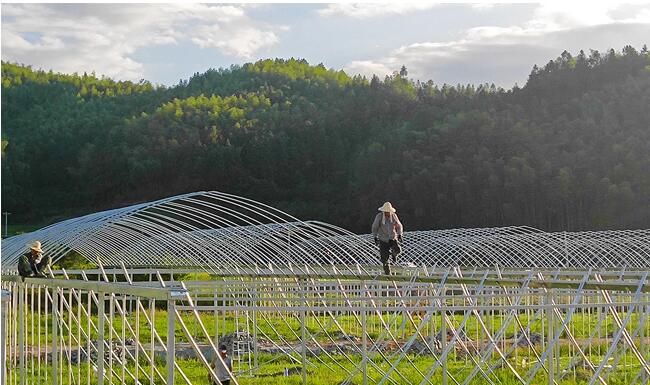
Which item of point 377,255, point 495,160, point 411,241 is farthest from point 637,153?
point 377,255

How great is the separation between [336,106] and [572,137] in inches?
743

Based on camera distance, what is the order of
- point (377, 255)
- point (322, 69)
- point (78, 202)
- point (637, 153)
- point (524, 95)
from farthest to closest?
point (322, 69) < point (78, 202) < point (524, 95) < point (637, 153) < point (377, 255)

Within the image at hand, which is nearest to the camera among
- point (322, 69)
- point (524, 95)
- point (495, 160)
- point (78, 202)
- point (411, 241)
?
point (411, 241)

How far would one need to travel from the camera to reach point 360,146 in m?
56.0

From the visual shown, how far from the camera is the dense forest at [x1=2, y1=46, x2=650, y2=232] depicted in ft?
148

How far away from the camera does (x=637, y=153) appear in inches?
1743

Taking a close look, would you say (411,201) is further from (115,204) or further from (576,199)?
(115,204)

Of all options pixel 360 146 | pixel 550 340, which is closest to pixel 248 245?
pixel 550 340

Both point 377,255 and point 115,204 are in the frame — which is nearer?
point 377,255

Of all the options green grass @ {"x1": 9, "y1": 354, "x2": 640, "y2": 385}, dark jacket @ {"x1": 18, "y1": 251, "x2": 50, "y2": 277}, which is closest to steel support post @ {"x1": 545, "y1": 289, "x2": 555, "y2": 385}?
green grass @ {"x1": 9, "y1": 354, "x2": 640, "y2": 385}

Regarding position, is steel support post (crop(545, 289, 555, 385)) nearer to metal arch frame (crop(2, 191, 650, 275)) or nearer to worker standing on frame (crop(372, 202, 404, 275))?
worker standing on frame (crop(372, 202, 404, 275))

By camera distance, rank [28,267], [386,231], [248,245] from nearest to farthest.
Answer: [28,267]
[386,231]
[248,245]

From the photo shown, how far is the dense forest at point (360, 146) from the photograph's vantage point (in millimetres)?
45188

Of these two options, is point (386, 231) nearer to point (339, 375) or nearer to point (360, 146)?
point (339, 375)
